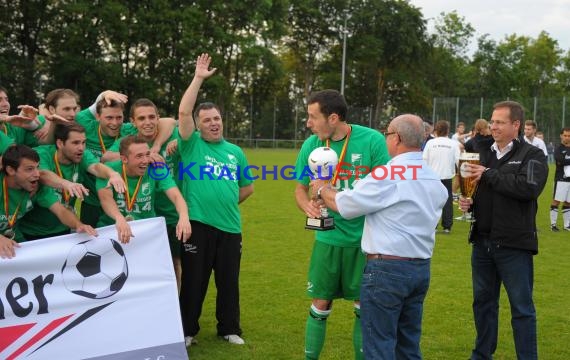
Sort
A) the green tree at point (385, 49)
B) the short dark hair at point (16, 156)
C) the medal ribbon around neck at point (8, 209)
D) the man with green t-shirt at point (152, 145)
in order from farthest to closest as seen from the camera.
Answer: the green tree at point (385, 49) → the man with green t-shirt at point (152, 145) → the medal ribbon around neck at point (8, 209) → the short dark hair at point (16, 156)

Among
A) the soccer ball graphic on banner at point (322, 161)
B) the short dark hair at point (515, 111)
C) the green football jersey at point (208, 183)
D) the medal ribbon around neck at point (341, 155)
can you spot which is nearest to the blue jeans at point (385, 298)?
the soccer ball graphic on banner at point (322, 161)

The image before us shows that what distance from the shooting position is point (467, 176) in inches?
181

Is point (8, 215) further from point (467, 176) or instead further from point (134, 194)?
point (467, 176)

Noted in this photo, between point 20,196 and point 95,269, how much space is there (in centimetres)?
83

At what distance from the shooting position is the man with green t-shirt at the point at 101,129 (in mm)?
5535

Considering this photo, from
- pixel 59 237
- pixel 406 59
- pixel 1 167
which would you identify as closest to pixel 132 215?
pixel 59 237

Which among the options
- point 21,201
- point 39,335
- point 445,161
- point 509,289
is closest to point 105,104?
point 21,201

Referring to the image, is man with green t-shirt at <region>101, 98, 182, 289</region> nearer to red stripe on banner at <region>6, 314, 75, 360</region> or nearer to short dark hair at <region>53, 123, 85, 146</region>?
short dark hair at <region>53, 123, 85, 146</region>

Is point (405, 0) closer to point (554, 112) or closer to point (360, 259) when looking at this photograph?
point (554, 112)

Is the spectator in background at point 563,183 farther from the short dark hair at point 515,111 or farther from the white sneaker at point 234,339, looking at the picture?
the white sneaker at point 234,339

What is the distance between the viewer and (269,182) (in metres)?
22.9

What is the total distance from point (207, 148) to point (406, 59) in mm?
62351

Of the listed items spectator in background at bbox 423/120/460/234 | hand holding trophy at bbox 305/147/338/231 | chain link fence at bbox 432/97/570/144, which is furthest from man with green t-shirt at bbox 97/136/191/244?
chain link fence at bbox 432/97/570/144

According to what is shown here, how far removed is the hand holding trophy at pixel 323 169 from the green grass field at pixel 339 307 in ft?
5.53
